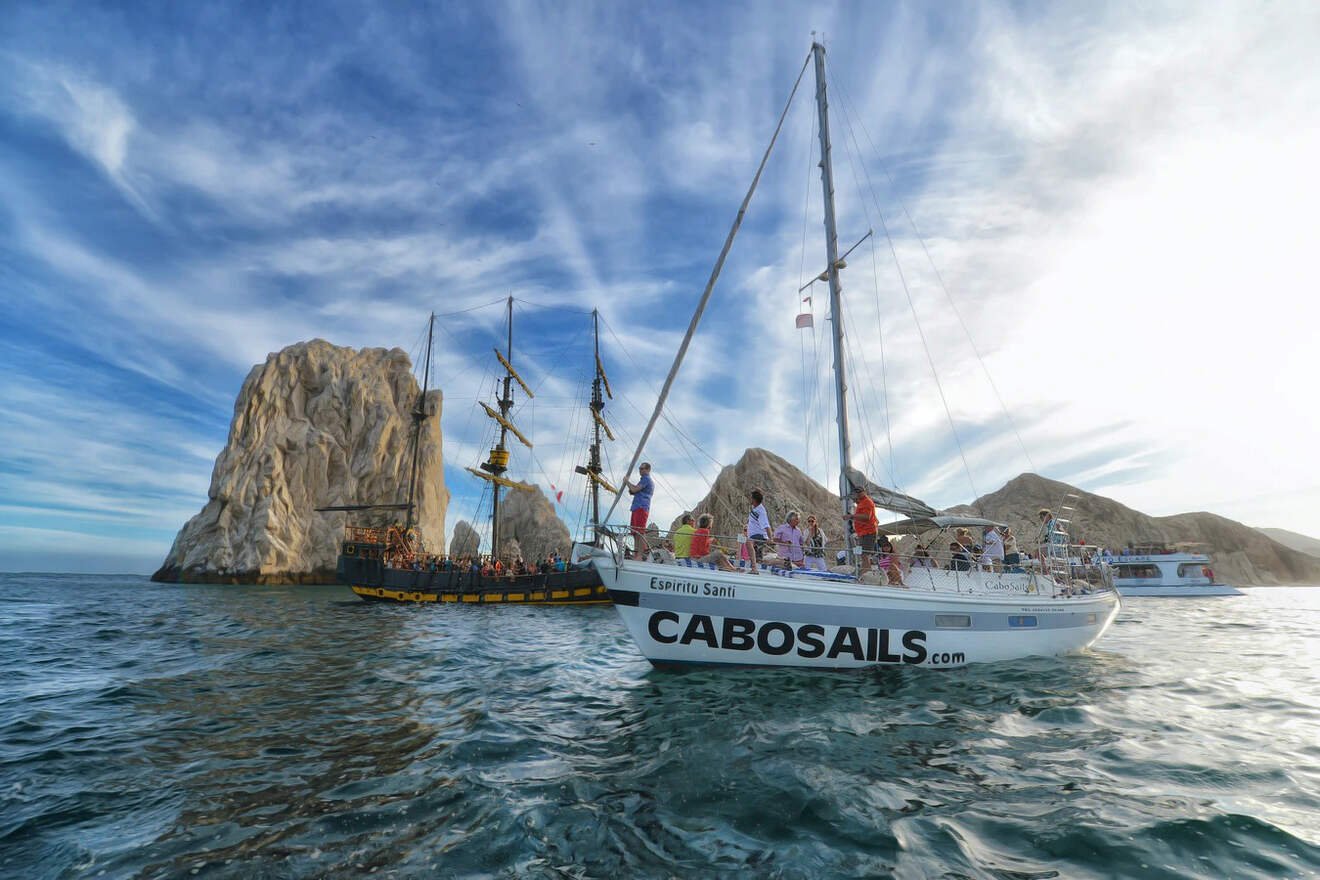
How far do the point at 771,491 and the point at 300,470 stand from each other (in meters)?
63.6

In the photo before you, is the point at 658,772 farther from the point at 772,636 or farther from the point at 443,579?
the point at 443,579

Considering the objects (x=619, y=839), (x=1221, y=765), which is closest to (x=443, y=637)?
(x=619, y=839)

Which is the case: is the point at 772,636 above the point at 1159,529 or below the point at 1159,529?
below

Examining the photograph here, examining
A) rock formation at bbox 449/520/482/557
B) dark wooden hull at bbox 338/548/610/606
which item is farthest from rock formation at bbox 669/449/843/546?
rock formation at bbox 449/520/482/557

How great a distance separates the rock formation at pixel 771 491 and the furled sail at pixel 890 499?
35.7 metres

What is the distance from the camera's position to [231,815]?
4.08m

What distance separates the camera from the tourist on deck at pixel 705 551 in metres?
9.13

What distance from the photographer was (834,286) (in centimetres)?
1259

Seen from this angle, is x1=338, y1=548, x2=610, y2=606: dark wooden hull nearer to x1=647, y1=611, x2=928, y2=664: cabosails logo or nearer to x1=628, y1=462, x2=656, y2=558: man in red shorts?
x1=628, y1=462, x2=656, y2=558: man in red shorts

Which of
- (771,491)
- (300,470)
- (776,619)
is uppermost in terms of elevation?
(300,470)

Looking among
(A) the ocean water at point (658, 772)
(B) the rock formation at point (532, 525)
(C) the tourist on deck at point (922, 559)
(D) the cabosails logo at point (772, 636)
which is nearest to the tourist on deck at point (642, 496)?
(D) the cabosails logo at point (772, 636)

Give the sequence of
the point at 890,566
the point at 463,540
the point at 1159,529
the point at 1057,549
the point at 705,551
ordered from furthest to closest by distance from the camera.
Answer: the point at 463,540 → the point at 1159,529 → the point at 1057,549 → the point at 705,551 → the point at 890,566

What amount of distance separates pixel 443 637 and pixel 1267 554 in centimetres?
10513


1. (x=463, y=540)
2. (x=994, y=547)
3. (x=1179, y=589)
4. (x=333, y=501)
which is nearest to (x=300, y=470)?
(x=333, y=501)
